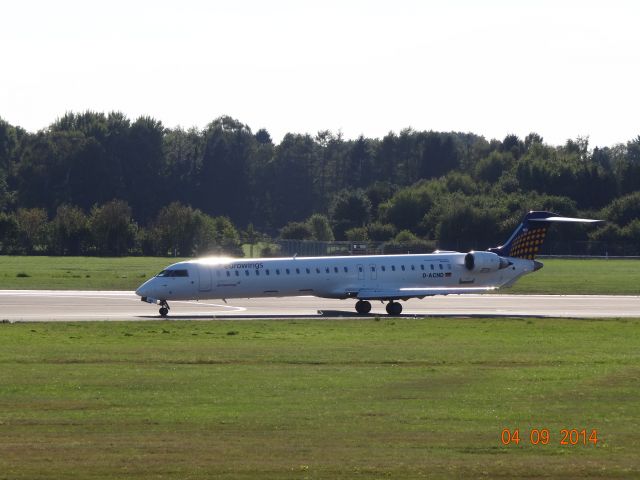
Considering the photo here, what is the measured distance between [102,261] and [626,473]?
9652 cm

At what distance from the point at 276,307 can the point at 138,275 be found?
30451mm

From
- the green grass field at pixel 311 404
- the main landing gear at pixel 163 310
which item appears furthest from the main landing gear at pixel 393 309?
the green grass field at pixel 311 404

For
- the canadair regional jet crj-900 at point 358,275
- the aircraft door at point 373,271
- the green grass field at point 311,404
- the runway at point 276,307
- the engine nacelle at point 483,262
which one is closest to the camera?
the green grass field at point 311,404

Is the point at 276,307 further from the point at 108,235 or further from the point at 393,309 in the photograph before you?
the point at 108,235

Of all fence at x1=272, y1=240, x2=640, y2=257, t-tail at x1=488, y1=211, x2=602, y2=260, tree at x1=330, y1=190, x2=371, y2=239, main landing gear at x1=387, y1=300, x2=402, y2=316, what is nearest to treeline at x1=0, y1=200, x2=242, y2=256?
tree at x1=330, y1=190, x2=371, y2=239

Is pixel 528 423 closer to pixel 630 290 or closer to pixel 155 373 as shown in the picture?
pixel 155 373

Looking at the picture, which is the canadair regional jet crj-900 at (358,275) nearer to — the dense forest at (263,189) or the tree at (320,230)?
the dense forest at (263,189)

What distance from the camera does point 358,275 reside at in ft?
164

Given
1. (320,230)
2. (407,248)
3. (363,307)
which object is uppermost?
(320,230)

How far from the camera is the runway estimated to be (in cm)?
4741

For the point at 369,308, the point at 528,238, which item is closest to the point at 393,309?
the point at 369,308

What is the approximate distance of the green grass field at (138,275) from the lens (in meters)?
68.9

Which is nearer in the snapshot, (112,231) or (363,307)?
(363,307)
